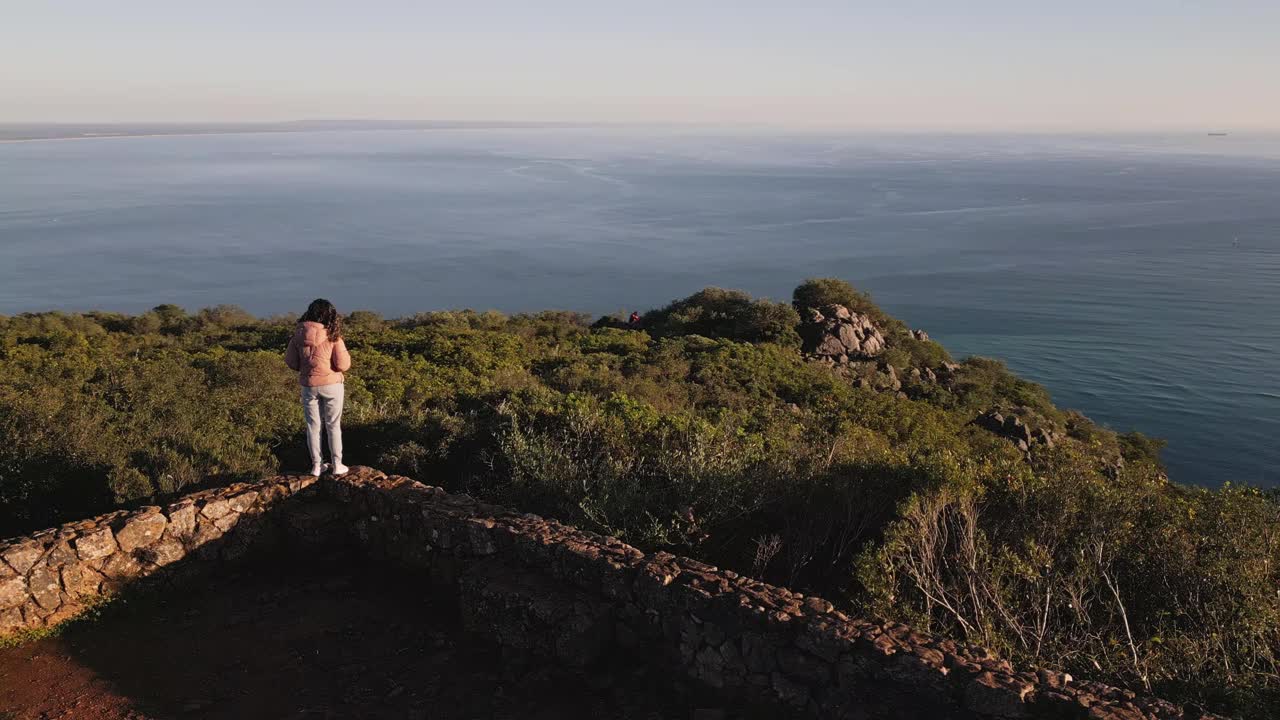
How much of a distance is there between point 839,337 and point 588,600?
955 inches

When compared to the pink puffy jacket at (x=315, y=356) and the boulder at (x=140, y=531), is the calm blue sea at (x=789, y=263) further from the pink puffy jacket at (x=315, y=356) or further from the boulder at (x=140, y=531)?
the boulder at (x=140, y=531)

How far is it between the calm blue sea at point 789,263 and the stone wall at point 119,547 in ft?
111

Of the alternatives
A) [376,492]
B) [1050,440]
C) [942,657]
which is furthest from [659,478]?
[1050,440]

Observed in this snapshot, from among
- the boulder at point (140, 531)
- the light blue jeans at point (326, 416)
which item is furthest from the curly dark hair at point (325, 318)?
the boulder at point (140, 531)

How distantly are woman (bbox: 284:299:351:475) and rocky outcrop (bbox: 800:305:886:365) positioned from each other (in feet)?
70.6

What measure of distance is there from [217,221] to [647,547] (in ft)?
396

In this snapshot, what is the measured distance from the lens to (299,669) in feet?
18.4

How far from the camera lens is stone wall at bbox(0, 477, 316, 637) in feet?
19.6

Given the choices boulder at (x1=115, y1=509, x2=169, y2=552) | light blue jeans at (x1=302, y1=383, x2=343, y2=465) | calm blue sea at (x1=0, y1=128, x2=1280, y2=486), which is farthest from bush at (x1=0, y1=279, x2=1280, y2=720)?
calm blue sea at (x1=0, y1=128, x2=1280, y2=486)

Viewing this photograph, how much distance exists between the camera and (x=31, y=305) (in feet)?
205

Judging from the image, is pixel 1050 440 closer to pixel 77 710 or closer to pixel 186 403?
pixel 186 403

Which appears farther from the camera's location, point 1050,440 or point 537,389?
point 1050,440

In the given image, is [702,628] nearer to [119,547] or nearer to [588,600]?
[588,600]

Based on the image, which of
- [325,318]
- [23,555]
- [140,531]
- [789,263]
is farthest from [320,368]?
[789,263]
